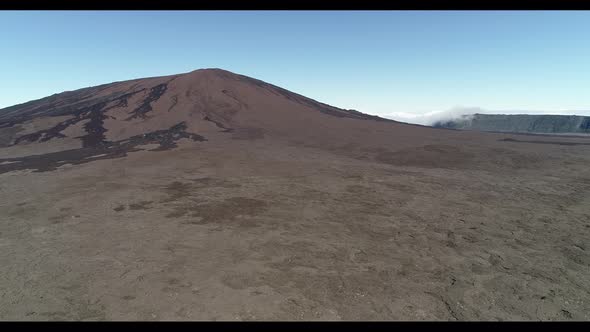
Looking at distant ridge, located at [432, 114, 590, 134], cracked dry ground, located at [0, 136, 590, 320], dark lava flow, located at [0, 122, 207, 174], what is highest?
distant ridge, located at [432, 114, 590, 134]

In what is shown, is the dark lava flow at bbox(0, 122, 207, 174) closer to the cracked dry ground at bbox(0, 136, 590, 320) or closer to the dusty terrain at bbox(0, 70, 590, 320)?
the dusty terrain at bbox(0, 70, 590, 320)

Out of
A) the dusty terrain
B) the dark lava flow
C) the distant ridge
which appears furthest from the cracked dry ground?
the distant ridge

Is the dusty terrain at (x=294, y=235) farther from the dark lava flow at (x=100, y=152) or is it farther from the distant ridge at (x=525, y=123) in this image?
the distant ridge at (x=525, y=123)

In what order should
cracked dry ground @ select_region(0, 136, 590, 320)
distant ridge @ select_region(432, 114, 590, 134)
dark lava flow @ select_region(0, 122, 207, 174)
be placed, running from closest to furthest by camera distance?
cracked dry ground @ select_region(0, 136, 590, 320), dark lava flow @ select_region(0, 122, 207, 174), distant ridge @ select_region(432, 114, 590, 134)

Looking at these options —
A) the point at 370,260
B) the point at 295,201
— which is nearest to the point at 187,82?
the point at 295,201

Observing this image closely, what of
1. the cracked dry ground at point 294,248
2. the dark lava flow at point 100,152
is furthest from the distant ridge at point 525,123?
the cracked dry ground at point 294,248

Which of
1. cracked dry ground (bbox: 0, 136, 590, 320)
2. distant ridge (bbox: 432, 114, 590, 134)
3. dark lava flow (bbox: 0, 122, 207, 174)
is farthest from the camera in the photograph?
distant ridge (bbox: 432, 114, 590, 134)
